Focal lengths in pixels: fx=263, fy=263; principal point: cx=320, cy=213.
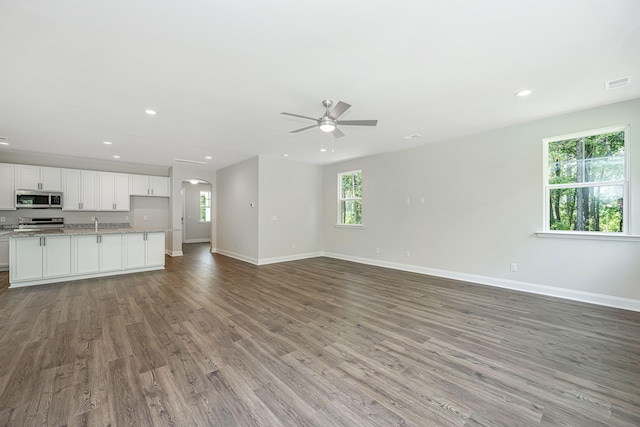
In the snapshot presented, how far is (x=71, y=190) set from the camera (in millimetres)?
6488

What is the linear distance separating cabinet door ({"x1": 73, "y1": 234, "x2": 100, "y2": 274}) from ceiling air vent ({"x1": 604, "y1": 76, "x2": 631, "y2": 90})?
818cm

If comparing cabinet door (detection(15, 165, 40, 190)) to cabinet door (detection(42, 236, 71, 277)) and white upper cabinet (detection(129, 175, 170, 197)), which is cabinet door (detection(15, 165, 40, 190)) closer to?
white upper cabinet (detection(129, 175, 170, 197))

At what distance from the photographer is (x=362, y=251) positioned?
264 inches

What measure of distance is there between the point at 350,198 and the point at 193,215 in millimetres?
7272

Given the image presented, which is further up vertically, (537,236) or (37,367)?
(537,236)

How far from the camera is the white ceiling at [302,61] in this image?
190cm

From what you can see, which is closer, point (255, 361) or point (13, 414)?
point (13, 414)

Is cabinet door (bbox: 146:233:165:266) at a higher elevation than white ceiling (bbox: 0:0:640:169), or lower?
lower

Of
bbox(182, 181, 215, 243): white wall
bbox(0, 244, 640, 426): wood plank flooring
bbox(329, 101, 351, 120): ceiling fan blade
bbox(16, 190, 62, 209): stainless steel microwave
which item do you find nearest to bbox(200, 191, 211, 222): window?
bbox(182, 181, 215, 243): white wall

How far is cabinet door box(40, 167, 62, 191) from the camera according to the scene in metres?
6.14

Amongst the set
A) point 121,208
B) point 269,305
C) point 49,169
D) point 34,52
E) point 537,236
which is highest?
point 34,52

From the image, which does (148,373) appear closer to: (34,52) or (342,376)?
(342,376)

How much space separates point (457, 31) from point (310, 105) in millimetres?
1795

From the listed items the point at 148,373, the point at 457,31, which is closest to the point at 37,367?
the point at 148,373
